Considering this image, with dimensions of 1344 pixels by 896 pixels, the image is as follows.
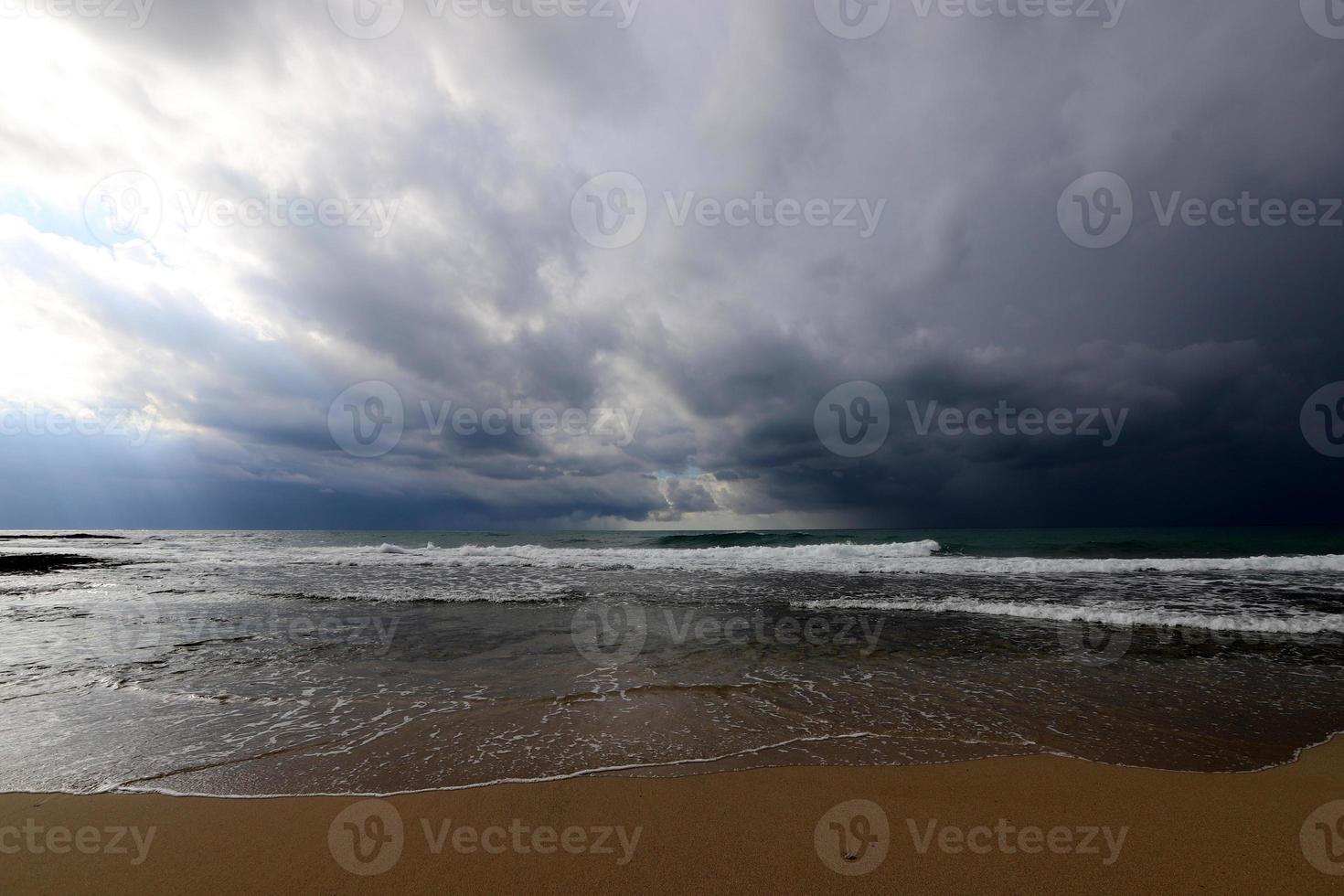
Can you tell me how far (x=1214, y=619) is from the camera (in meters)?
11.4

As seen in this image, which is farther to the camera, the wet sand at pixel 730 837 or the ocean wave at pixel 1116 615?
the ocean wave at pixel 1116 615

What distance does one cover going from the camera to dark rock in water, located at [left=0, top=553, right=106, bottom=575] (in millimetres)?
22281

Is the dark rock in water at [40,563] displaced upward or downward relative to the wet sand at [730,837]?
downward

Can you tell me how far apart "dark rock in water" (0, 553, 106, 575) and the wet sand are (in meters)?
29.0

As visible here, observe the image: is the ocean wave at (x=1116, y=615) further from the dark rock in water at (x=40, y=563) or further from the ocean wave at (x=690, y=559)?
the dark rock in water at (x=40, y=563)

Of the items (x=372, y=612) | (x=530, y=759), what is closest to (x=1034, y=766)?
(x=530, y=759)

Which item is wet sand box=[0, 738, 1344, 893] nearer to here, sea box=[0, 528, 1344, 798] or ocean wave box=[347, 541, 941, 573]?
sea box=[0, 528, 1344, 798]

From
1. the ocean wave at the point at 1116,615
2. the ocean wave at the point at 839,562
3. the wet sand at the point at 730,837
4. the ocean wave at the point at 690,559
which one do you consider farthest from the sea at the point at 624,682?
the ocean wave at the point at 690,559

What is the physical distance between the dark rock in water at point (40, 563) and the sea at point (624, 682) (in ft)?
32.4

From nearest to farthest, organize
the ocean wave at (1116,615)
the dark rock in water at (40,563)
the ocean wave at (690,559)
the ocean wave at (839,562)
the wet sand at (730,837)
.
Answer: the wet sand at (730,837), the ocean wave at (1116,615), the dark rock in water at (40,563), the ocean wave at (839,562), the ocean wave at (690,559)

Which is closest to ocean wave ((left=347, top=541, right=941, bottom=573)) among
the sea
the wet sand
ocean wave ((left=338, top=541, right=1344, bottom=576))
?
ocean wave ((left=338, top=541, right=1344, bottom=576))

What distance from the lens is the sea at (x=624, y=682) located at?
4742 mm

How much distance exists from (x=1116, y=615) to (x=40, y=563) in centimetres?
4240

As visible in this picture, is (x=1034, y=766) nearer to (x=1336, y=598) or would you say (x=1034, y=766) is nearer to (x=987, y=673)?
(x=987, y=673)
